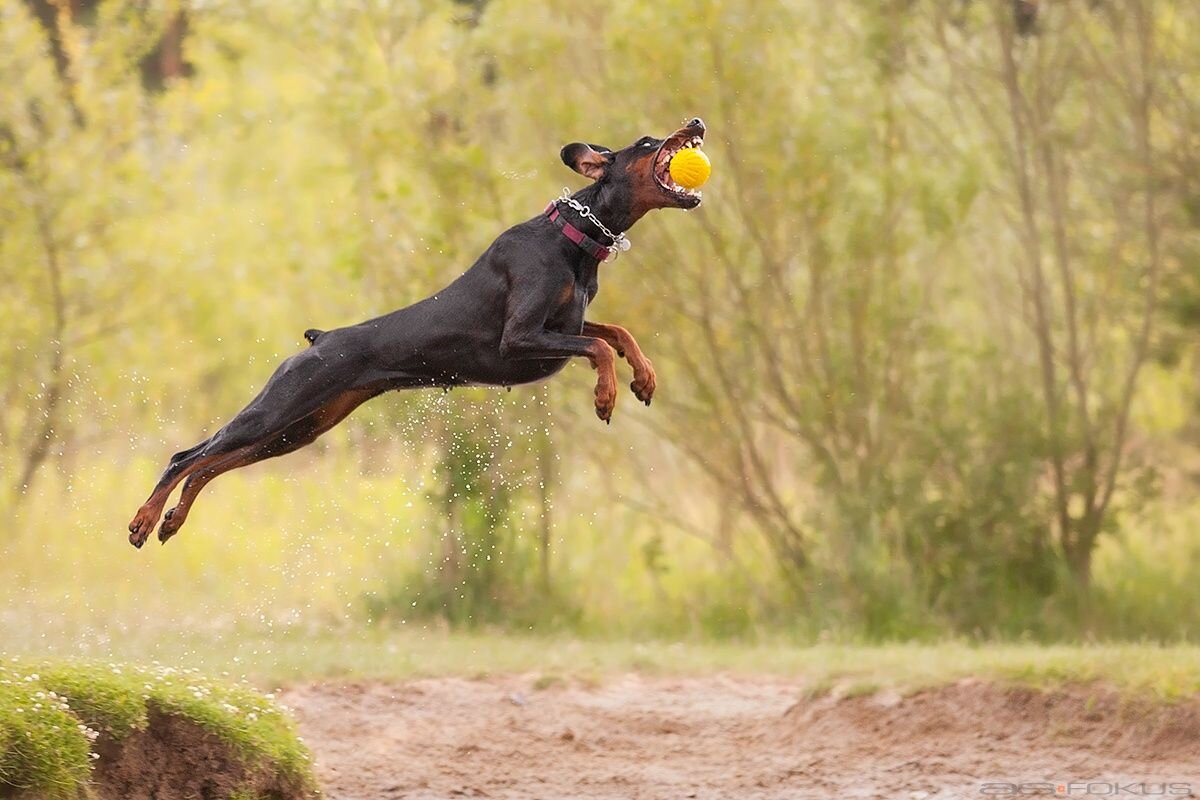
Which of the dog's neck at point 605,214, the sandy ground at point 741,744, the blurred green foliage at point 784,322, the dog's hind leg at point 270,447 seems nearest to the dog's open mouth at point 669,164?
the dog's neck at point 605,214

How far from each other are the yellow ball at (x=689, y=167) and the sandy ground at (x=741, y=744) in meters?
2.72

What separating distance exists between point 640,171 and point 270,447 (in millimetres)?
1944

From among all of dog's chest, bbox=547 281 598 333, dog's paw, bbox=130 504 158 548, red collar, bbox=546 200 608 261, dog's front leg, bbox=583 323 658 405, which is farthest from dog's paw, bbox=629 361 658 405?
dog's paw, bbox=130 504 158 548

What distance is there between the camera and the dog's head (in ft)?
20.2

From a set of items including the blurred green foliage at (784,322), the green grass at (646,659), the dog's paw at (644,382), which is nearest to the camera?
the dog's paw at (644,382)

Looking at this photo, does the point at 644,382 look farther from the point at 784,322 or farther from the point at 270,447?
the point at 784,322

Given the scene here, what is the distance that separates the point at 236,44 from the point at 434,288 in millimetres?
6443

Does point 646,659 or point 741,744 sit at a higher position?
point 646,659

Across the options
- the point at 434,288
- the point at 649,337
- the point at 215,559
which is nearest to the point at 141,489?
the point at 215,559

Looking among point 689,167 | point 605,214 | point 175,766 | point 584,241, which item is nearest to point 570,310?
point 584,241

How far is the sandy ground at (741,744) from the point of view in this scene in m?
7.03

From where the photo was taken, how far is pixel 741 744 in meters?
8.08

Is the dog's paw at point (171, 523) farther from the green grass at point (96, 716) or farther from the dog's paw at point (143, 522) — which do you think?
the green grass at point (96, 716)

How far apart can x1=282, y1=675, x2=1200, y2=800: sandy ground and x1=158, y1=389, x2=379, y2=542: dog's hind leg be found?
1.41 m
